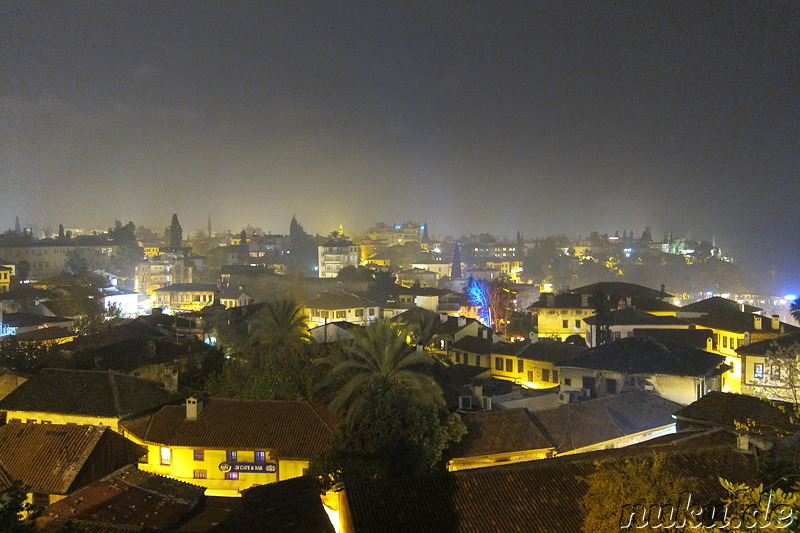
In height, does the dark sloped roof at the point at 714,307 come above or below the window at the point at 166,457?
above

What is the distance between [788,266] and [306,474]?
171693 millimetres

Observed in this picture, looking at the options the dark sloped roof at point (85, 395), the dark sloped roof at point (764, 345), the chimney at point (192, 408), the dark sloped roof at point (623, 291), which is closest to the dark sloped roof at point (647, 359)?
the dark sloped roof at point (764, 345)

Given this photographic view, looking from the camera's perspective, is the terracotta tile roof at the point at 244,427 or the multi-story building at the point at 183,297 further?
the multi-story building at the point at 183,297

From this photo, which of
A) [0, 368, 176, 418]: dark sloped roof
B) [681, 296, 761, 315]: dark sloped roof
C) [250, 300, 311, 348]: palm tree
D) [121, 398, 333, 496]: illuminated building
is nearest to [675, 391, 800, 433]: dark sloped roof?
[121, 398, 333, 496]: illuminated building

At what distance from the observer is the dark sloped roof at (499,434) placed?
19328 mm

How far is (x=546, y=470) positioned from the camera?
13.9 meters

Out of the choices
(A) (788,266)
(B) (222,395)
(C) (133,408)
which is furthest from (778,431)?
(A) (788,266)

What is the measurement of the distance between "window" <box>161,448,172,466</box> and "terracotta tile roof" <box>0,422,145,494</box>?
0.90 meters

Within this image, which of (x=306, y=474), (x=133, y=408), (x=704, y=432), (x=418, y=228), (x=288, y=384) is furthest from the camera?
(x=418, y=228)

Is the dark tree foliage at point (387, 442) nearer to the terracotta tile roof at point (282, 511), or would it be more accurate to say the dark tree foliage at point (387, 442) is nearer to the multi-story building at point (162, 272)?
the terracotta tile roof at point (282, 511)

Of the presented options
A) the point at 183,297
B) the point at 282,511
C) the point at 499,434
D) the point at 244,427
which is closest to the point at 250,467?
the point at 244,427

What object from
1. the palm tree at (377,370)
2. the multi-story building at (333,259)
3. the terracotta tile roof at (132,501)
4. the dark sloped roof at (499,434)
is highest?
the multi-story building at (333,259)

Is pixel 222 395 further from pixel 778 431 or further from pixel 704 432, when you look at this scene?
pixel 778 431

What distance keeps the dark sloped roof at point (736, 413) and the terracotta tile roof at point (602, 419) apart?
2267 millimetres
